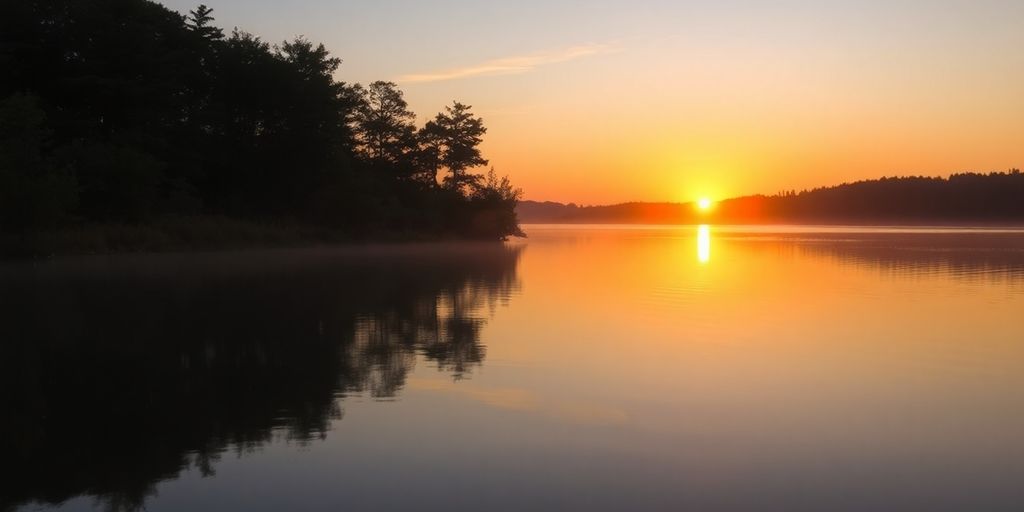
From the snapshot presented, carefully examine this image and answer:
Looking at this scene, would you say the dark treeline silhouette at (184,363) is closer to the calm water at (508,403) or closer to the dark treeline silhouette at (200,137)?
the calm water at (508,403)

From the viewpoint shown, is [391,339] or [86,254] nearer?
[391,339]

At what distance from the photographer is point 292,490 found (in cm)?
621

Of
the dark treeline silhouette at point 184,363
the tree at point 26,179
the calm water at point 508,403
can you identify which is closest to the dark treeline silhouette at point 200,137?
the tree at point 26,179

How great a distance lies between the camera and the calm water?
20.7 ft

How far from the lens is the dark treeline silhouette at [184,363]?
6.98m

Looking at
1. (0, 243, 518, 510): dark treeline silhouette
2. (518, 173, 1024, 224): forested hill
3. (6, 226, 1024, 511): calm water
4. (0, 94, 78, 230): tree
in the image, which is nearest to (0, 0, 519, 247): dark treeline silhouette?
(0, 94, 78, 230): tree

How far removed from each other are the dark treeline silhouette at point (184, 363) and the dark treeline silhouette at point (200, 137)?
45.2ft

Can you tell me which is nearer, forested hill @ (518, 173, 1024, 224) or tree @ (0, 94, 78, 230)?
tree @ (0, 94, 78, 230)

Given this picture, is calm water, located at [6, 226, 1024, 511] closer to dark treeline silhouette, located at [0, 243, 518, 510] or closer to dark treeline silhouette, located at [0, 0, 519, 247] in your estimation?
dark treeline silhouette, located at [0, 243, 518, 510]

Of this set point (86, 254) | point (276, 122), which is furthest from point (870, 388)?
point (276, 122)

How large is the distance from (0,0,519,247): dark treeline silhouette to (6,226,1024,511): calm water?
1851 centimetres

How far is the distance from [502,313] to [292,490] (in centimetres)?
1122

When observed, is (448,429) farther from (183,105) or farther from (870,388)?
(183,105)

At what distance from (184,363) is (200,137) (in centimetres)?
4109
